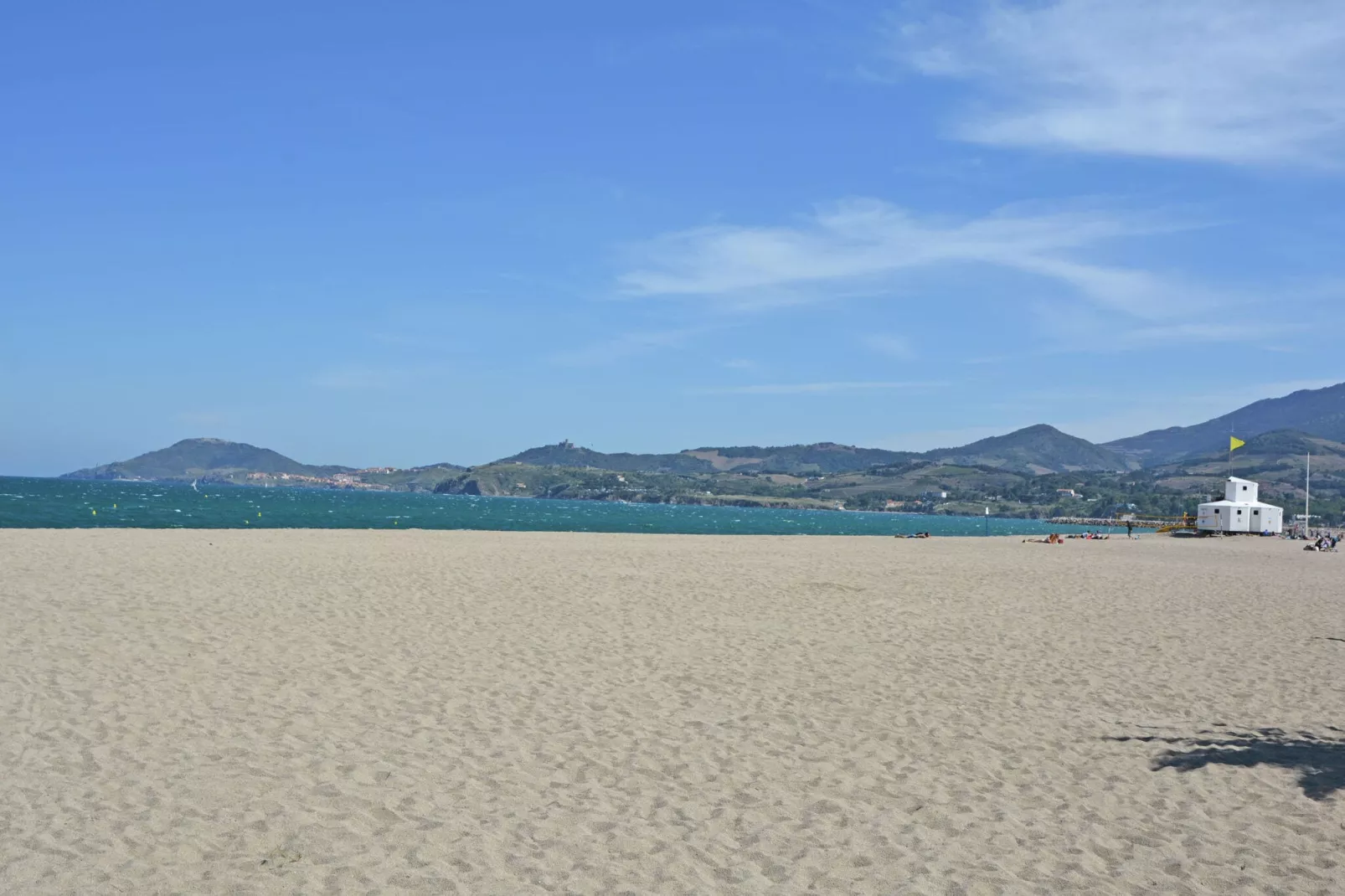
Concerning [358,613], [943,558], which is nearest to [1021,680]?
[358,613]

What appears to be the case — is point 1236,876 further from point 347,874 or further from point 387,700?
point 387,700

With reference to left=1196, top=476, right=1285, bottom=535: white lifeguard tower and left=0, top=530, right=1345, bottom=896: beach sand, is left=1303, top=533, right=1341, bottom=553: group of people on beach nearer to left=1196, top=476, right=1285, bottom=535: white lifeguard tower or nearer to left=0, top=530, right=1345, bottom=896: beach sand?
left=1196, top=476, right=1285, bottom=535: white lifeguard tower

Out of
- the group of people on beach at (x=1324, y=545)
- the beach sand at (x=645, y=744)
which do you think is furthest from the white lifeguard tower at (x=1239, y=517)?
the beach sand at (x=645, y=744)

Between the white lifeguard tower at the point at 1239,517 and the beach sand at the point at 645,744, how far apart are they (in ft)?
183

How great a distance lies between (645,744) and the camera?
9023 millimetres

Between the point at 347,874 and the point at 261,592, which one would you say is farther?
the point at 261,592

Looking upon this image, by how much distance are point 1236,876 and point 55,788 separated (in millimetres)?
8196

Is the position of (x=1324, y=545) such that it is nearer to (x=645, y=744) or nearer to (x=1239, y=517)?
(x=1239, y=517)

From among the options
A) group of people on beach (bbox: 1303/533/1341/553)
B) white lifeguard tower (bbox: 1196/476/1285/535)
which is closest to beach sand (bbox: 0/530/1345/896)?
group of people on beach (bbox: 1303/533/1341/553)

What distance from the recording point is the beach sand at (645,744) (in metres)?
6.32

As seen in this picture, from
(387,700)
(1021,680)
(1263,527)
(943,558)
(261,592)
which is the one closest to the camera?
(387,700)

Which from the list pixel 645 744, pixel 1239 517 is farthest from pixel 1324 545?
pixel 645 744

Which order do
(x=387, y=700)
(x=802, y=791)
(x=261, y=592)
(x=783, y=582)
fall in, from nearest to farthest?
(x=802, y=791) < (x=387, y=700) < (x=261, y=592) < (x=783, y=582)

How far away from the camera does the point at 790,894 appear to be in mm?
5938
